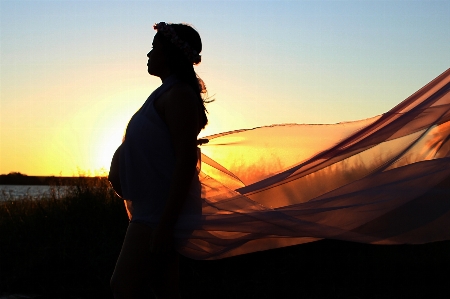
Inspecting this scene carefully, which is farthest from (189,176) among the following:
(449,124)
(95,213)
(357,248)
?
(95,213)

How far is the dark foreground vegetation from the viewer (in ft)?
22.9

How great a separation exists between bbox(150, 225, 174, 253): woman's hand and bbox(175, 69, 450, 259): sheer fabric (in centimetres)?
14

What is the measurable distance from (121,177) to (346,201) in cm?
137

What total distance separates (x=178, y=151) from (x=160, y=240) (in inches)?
→ 18.4

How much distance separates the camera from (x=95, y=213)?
31.6 ft

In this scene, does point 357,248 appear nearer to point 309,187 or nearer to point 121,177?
point 309,187

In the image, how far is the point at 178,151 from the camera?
3.40m

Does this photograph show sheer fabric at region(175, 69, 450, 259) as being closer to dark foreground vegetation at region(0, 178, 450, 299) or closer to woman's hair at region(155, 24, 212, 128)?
woman's hair at region(155, 24, 212, 128)

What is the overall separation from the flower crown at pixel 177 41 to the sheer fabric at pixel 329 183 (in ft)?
2.55

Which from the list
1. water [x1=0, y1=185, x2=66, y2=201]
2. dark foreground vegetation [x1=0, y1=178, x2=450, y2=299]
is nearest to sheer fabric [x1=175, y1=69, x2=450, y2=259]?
dark foreground vegetation [x1=0, y1=178, x2=450, y2=299]

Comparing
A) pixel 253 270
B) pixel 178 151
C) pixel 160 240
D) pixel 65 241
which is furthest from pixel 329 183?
pixel 65 241

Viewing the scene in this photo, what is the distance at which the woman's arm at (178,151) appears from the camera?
3.36 meters

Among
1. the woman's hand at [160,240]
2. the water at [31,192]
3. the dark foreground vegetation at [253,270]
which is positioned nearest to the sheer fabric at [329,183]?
the woman's hand at [160,240]

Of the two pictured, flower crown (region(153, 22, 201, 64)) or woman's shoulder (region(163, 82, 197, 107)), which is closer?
woman's shoulder (region(163, 82, 197, 107))
